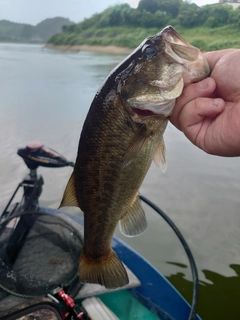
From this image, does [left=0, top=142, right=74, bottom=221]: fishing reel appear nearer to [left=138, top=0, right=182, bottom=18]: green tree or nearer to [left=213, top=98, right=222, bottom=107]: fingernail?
Answer: [left=213, top=98, right=222, bottom=107]: fingernail

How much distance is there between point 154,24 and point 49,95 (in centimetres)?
952

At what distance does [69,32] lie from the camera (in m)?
39.3

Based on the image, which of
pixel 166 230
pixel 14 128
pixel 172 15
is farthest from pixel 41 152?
pixel 172 15

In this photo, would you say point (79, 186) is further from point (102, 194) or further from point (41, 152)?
point (41, 152)

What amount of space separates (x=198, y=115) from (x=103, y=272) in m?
1.01

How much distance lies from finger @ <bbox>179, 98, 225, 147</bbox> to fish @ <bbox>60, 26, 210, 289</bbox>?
9 centimetres

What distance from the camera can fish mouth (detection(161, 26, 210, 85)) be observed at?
1.36 m

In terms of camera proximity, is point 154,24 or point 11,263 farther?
point 154,24

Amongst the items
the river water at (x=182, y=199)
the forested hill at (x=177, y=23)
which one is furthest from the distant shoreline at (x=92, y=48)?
the river water at (x=182, y=199)

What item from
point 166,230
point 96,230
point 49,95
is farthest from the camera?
point 49,95

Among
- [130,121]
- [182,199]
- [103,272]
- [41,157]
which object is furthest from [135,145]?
[182,199]

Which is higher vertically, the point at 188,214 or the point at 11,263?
the point at 11,263

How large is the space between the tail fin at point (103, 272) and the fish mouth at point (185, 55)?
109 cm

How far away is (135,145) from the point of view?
4.84ft
